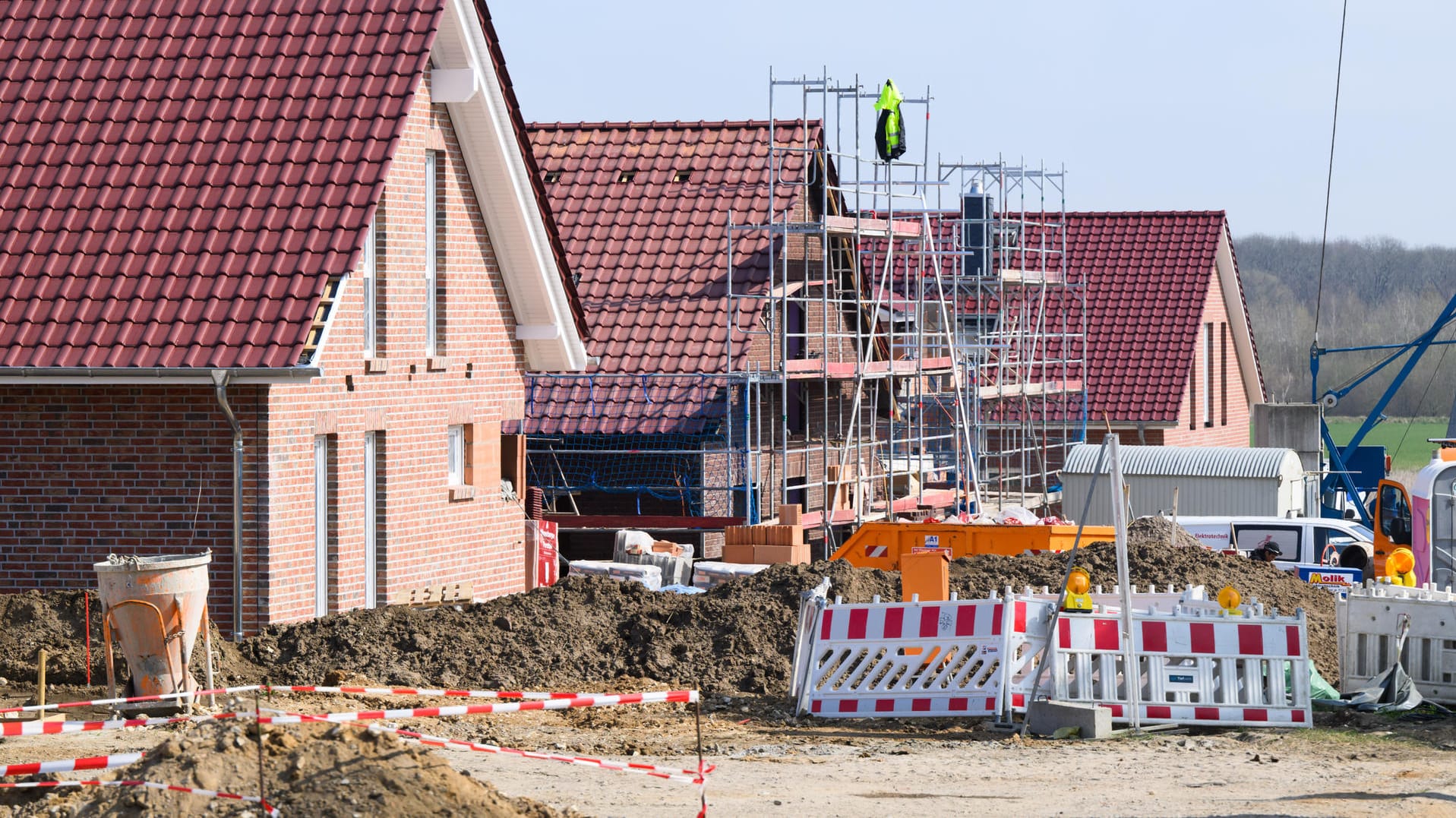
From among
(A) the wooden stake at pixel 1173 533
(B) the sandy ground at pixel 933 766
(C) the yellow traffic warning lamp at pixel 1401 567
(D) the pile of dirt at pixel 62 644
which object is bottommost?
(B) the sandy ground at pixel 933 766

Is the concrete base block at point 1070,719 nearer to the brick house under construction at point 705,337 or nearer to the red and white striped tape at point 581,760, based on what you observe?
the red and white striped tape at point 581,760

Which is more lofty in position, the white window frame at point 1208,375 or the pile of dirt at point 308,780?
the white window frame at point 1208,375

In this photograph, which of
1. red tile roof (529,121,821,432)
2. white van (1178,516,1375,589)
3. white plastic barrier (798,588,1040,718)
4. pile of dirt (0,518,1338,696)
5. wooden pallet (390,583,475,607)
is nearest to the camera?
white plastic barrier (798,588,1040,718)

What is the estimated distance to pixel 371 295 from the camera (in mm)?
18156

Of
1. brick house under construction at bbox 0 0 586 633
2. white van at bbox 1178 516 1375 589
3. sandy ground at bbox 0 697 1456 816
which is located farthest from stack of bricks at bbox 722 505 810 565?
sandy ground at bbox 0 697 1456 816

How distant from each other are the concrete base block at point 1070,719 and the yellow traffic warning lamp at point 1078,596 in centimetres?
78

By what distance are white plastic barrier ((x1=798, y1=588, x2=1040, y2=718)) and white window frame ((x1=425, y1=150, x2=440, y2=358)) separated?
6204mm

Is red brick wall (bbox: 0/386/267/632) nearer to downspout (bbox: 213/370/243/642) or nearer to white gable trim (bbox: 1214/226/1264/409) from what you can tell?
downspout (bbox: 213/370/243/642)

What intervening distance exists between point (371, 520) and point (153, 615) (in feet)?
14.4

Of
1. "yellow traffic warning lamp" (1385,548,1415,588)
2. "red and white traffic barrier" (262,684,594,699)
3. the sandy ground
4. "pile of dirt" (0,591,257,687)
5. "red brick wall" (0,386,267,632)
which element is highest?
"red brick wall" (0,386,267,632)

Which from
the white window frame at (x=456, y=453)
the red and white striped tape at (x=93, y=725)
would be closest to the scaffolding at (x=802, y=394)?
the white window frame at (x=456, y=453)

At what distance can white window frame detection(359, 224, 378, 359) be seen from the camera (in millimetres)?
17953

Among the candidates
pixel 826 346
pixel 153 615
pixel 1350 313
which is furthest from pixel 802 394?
pixel 1350 313

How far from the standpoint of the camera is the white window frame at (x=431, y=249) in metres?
19.3
